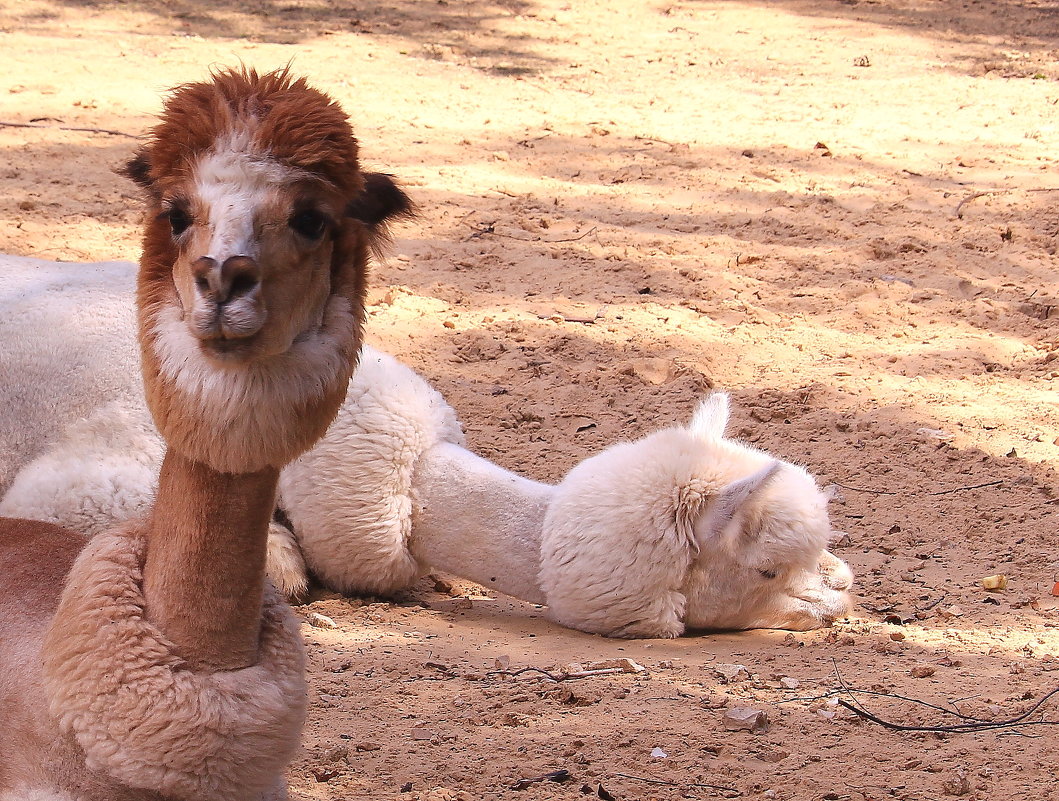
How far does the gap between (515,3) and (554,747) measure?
35.6ft

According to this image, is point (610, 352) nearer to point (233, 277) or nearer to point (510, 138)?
point (510, 138)

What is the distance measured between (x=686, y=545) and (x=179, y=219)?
239 cm

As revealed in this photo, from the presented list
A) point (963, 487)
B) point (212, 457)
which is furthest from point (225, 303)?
point (963, 487)

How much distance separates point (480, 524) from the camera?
177 inches

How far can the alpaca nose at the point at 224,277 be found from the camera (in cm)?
212

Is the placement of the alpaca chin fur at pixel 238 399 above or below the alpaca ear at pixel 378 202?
below

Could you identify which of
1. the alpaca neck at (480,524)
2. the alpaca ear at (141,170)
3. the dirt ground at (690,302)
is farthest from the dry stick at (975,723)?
the alpaca ear at (141,170)

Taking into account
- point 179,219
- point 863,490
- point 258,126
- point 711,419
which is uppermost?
point 258,126

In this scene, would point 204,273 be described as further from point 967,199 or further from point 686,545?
point 967,199

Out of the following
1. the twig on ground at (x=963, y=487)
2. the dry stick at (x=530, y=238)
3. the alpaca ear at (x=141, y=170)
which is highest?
the alpaca ear at (x=141, y=170)

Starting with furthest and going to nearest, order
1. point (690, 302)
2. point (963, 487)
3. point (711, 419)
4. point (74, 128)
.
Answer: point (74, 128)
point (690, 302)
point (963, 487)
point (711, 419)

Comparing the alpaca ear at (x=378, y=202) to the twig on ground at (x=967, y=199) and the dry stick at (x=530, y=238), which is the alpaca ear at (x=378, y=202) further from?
the twig on ground at (x=967, y=199)

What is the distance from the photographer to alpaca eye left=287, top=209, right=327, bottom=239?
229 cm

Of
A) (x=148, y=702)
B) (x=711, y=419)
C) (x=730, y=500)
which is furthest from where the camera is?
(x=711, y=419)
